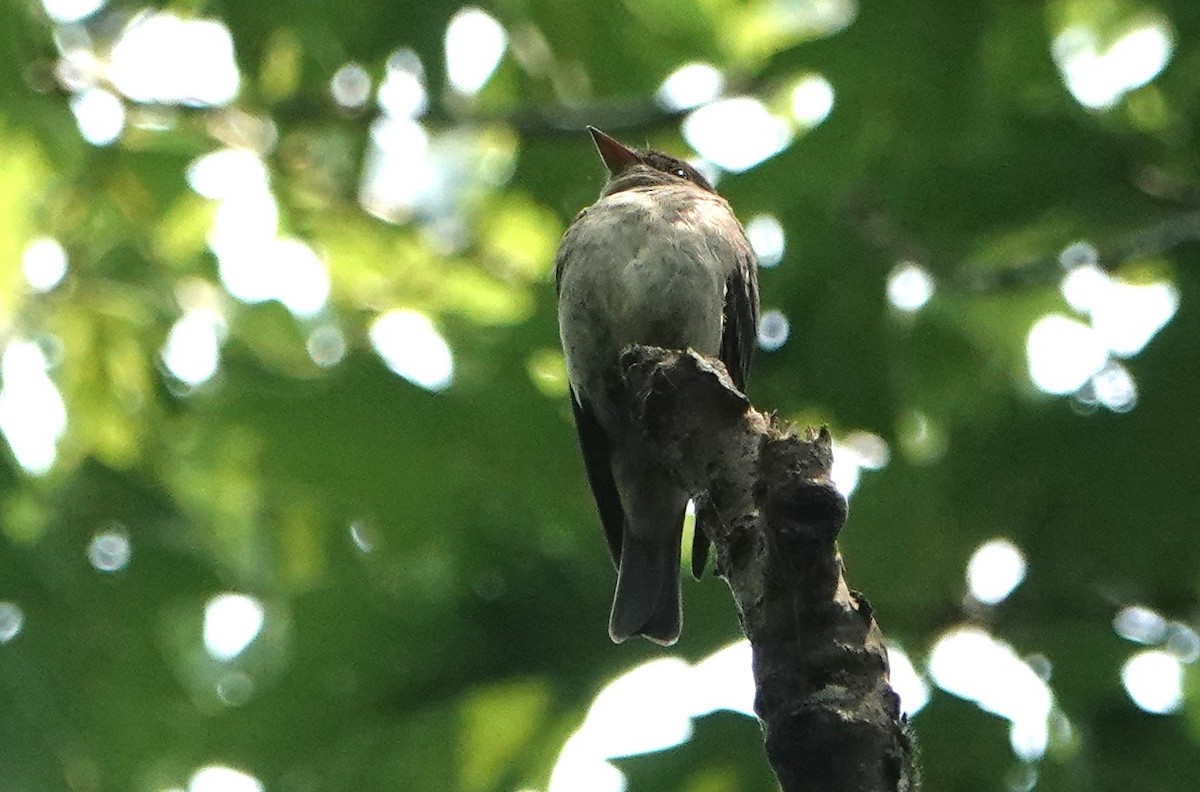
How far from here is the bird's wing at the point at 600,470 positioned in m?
5.21

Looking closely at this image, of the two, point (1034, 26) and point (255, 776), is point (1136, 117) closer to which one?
point (1034, 26)

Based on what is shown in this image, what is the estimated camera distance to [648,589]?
189 inches

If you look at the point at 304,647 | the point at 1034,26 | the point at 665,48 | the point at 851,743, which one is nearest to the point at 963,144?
the point at 1034,26

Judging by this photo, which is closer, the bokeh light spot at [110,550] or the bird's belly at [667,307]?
the bird's belly at [667,307]

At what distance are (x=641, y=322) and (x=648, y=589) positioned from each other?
0.90 meters

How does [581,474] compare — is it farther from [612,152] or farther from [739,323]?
[612,152]

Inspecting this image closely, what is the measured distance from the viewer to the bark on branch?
1841mm

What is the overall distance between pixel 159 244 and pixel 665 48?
284cm

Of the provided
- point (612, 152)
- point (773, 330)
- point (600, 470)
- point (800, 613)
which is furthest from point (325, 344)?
point (800, 613)

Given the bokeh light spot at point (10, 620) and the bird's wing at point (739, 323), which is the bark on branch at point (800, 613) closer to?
the bird's wing at point (739, 323)

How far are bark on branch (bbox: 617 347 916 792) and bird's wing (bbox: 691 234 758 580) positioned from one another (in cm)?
254

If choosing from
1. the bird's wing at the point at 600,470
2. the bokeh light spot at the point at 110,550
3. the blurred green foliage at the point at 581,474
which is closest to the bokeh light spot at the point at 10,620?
the blurred green foliage at the point at 581,474

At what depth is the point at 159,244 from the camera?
295 inches

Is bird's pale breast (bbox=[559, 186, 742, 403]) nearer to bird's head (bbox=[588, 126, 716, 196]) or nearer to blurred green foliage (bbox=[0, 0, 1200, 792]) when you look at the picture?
blurred green foliage (bbox=[0, 0, 1200, 792])
